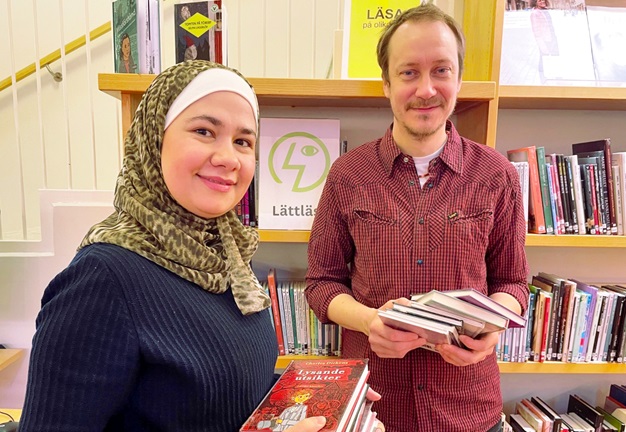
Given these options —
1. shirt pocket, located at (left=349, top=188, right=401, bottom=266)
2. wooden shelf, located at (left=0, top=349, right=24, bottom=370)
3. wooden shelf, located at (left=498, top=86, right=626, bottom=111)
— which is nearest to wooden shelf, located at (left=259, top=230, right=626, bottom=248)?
shirt pocket, located at (left=349, top=188, right=401, bottom=266)

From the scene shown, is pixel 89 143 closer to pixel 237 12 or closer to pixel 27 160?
pixel 27 160

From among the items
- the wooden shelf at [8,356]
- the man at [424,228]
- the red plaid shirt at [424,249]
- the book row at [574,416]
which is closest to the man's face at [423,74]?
the man at [424,228]

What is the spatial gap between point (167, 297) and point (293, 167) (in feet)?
2.83

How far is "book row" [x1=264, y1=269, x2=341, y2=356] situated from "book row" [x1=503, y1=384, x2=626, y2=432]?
812mm

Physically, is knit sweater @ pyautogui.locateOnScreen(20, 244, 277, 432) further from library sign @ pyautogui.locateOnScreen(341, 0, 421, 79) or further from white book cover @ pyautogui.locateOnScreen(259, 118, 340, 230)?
library sign @ pyautogui.locateOnScreen(341, 0, 421, 79)

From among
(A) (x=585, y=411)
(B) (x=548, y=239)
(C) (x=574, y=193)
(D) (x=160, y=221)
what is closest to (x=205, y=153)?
(D) (x=160, y=221)

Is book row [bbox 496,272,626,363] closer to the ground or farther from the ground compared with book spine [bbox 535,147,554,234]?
closer to the ground

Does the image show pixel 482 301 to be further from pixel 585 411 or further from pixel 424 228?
pixel 585 411

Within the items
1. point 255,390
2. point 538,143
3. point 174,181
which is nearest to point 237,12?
point 538,143

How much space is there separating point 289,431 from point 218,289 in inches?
11.6

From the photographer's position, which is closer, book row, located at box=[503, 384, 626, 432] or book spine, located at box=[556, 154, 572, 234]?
book spine, located at box=[556, 154, 572, 234]

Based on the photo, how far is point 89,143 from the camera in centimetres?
241

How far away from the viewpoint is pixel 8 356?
182 centimetres

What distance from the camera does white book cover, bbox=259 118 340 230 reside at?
146 cm
